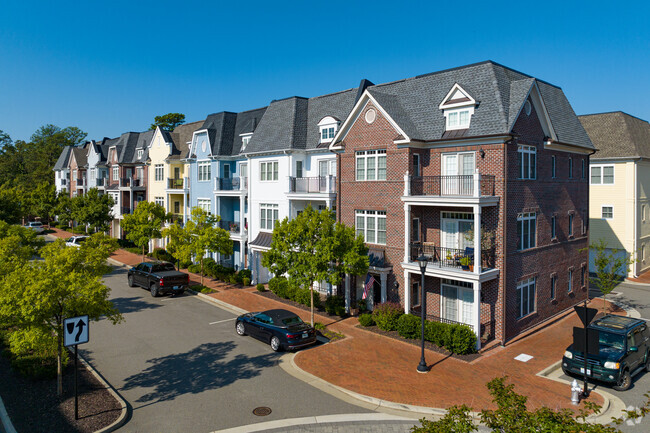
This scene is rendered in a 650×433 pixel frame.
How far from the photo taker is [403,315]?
20000mm

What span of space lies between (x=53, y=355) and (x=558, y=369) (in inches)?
715

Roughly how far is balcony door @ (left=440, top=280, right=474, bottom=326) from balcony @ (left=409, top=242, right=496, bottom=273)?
120 centimetres

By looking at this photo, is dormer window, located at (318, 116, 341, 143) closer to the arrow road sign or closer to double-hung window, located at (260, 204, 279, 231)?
double-hung window, located at (260, 204, 279, 231)

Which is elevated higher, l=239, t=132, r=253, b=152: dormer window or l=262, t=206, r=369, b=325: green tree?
l=239, t=132, r=253, b=152: dormer window

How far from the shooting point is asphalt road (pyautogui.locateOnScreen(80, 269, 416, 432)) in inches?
492

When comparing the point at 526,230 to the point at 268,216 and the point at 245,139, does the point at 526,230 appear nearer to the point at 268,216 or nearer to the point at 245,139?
the point at 268,216

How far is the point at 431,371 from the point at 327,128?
16859 millimetres

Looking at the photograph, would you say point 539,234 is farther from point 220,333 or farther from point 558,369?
point 220,333

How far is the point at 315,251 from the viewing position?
21.0 meters

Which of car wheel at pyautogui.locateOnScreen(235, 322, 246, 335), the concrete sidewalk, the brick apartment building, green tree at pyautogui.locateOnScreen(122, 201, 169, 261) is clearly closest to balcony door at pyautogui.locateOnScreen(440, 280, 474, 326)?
the brick apartment building

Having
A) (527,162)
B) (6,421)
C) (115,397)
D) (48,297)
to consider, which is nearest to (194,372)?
(115,397)

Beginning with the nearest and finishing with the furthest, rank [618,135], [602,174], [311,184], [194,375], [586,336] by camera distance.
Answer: [586,336] < [194,375] < [311,184] < [618,135] < [602,174]

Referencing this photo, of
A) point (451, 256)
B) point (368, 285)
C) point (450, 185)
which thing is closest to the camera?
point (451, 256)

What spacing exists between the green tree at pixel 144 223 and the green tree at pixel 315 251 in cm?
1828
